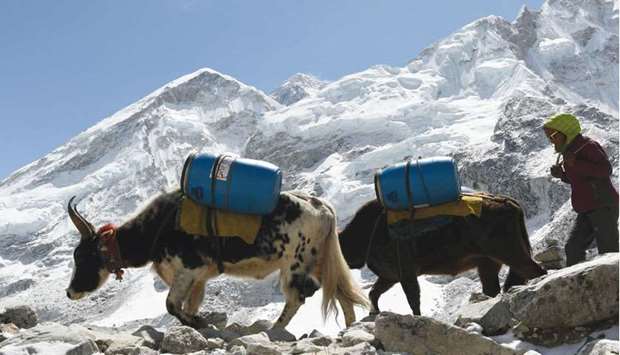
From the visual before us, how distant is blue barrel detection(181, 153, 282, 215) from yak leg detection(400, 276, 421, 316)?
195cm

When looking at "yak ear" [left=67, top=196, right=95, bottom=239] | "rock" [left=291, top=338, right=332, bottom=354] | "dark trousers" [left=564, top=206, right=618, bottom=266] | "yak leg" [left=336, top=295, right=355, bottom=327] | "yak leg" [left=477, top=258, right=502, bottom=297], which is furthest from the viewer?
"yak leg" [left=477, top=258, right=502, bottom=297]

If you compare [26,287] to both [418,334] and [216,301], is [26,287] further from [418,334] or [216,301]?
[418,334]

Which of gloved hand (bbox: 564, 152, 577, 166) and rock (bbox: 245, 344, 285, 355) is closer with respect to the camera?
rock (bbox: 245, 344, 285, 355)

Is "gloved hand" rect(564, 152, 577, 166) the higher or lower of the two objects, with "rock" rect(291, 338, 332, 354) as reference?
higher

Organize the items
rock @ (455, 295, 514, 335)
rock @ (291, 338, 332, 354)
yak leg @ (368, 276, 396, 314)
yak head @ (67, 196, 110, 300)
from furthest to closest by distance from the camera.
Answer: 1. yak leg @ (368, 276, 396, 314)
2. yak head @ (67, 196, 110, 300)
3. rock @ (455, 295, 514, 335)
4. rock @ (291, 338, 332, 354)

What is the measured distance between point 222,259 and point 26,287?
18280 centimetres

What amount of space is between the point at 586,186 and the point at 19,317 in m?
6.69

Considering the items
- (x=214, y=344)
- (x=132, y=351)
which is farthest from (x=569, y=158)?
(x=132, y=351)

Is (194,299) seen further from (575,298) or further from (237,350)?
(575,298)

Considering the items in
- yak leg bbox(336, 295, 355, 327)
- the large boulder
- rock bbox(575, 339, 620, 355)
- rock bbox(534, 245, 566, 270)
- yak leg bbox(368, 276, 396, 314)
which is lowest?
rock bbox(534, 245, 566, 270)

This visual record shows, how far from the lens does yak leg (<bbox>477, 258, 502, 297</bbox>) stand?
31.5ft

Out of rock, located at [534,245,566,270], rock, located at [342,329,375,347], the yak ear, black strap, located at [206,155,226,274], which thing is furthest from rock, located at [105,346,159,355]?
rock, located at [534,245,566,270]

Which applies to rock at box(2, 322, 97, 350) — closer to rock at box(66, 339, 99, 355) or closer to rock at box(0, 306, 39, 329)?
rock at box(66, 339, 99, 355)

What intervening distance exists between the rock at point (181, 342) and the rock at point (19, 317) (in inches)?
145
